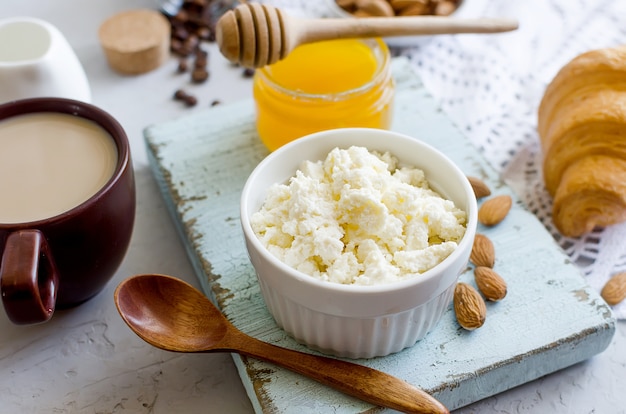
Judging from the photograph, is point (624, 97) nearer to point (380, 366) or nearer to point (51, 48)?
point (380, 366)

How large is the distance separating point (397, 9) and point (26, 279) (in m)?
1.12

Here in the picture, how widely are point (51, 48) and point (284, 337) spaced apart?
68 centimetres

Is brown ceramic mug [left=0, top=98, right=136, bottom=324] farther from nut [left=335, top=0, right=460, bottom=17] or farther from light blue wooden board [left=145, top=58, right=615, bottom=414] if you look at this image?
nut [left=335, top=0, right=460, bottom=17]

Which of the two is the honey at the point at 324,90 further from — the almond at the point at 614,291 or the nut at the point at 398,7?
the almond at the point at 614,291

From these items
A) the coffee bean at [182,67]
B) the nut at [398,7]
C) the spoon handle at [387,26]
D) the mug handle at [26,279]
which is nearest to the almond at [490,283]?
the spoon handle at [387,26]

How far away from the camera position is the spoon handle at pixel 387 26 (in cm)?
124

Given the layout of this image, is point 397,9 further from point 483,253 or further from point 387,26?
point 483,253

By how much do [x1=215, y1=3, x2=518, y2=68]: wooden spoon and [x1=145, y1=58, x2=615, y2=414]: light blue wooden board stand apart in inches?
7.2

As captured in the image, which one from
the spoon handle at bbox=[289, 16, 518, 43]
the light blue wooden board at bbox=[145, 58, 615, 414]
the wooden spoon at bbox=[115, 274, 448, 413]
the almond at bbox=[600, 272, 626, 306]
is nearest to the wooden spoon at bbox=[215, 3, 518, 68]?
the spoon handle at bbox=[289, 16, 518, 43]

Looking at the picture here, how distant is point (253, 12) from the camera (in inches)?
46.8

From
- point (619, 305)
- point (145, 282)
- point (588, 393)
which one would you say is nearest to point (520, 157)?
point (619, 305)

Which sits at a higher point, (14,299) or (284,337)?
(14,299)

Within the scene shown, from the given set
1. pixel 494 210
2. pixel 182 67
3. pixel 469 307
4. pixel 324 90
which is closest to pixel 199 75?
pixel 182 67

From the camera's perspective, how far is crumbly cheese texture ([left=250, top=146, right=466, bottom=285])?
88 centimetres
